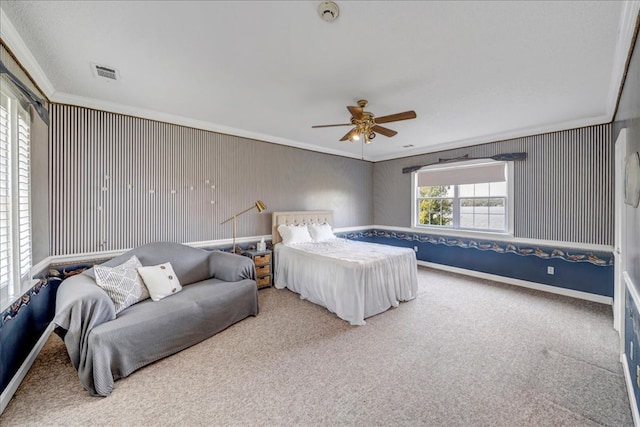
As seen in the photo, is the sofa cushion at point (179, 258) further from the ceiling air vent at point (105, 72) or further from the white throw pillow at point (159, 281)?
the ceiling air vent at point (105, 72)

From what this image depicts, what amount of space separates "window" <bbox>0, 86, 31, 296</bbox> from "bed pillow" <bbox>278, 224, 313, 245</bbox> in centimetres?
291

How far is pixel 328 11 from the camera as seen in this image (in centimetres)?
160

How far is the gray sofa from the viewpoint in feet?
6.12

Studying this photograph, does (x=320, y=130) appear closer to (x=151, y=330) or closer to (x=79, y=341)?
(x=151, y=330)

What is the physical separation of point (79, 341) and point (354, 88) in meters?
3.23

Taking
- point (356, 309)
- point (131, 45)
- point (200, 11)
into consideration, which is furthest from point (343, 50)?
point (356, 309)

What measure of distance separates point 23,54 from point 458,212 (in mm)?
6101

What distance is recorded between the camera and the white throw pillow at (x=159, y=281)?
8.45 feet

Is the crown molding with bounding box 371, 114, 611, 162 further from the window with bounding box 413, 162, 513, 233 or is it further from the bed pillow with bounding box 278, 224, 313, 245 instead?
the bed pillow with bounding box 278, 224, 313, 245

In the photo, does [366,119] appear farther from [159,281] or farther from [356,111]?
[159,281]

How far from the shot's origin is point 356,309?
288 cm

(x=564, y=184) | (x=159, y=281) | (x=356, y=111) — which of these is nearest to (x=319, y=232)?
(x=356, y=111)

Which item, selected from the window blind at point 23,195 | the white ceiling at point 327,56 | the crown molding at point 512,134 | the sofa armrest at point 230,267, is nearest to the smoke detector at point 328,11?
the white ceiling at point 327,56

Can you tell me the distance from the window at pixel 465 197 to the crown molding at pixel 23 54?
5755mm
